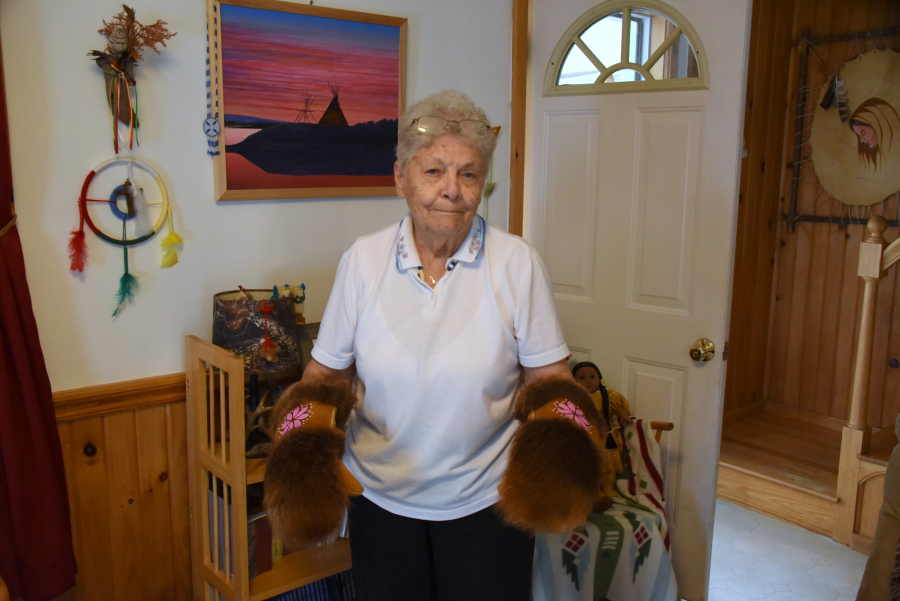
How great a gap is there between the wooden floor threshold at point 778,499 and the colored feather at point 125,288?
9.21 feet

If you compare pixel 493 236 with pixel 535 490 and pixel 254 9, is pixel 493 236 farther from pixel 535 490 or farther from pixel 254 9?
pixel 254 9

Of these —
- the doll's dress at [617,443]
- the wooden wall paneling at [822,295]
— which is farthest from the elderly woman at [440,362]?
the wooden wall paneling at [822,295]

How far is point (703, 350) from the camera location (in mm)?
2168

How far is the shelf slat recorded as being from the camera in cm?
178

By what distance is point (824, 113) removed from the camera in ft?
11.8

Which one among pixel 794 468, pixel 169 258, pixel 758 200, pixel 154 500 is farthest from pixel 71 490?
pixel 758 200

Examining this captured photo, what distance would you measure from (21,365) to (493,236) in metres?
1.08

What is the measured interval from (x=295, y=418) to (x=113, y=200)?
0.84m

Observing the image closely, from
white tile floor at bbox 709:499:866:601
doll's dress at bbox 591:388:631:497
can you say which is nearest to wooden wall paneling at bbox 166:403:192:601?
doll's dress at bbox 591:388:631:497

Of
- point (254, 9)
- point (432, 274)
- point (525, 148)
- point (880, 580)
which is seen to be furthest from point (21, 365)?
point (880, 580)

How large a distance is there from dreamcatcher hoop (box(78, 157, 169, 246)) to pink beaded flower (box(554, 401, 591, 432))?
1.15 meters

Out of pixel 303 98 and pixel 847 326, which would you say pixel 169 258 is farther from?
pixel 847 326

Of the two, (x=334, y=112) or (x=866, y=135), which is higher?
(x=866, y=135)

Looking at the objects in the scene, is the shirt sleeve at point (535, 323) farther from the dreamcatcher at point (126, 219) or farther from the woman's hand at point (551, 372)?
Answer: the dreamcatcher at point (126, 219)
